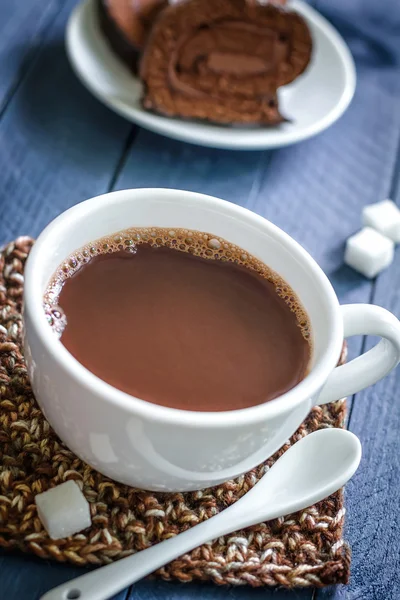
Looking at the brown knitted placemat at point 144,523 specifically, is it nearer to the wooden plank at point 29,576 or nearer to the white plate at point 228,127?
the wooden plank at point 29,576

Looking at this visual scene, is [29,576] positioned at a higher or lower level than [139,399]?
lower

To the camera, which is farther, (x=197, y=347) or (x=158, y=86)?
(x=158, y=86)

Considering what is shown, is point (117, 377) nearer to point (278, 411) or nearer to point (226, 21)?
point (278, 411)

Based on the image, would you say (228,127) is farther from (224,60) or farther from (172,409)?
(172,409)

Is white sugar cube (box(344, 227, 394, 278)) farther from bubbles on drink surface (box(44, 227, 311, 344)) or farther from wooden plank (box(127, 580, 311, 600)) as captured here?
wooden plank (box(127, 580, 311, 600))

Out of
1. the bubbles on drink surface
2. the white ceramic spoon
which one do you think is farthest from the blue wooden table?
the bubbles on drink surface

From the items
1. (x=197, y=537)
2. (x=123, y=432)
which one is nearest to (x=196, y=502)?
(x=197, y=537)

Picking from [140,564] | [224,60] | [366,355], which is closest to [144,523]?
[140,564]
